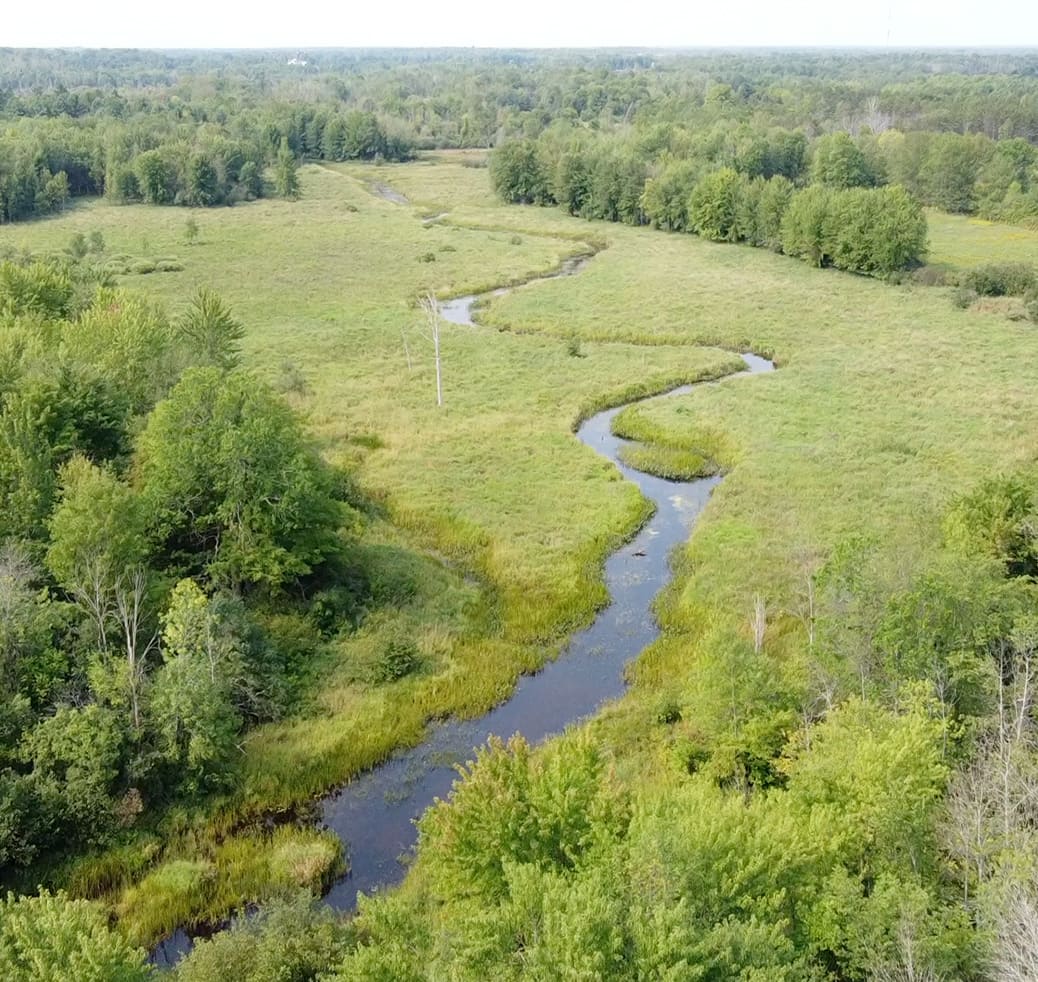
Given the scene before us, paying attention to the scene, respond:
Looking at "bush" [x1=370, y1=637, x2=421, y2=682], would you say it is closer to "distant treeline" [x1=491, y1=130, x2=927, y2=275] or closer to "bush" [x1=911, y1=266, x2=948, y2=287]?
"bush" [x1=911, y1=266, x2=948, y2=287]

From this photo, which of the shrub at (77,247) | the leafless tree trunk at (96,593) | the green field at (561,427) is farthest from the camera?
the shrub at (77,247)

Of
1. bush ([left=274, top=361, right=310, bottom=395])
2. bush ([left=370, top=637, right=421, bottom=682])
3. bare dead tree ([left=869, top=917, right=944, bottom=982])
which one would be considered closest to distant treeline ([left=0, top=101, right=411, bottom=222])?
bush ([left=274, top=361, right=310, bottom=395])

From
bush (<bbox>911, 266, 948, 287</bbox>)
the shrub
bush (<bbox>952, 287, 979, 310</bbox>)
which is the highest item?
the shrub

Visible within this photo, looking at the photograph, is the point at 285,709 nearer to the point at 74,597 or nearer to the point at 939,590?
the point at 74,597

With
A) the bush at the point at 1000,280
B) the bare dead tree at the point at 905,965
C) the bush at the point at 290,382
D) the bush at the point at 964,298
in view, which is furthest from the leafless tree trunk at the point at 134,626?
the bush at the point at 1000,280

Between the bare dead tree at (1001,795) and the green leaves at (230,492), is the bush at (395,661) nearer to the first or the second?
the green leaves at (230,492)

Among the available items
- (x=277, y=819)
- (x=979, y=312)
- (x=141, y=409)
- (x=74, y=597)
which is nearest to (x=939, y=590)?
(x=277, y=819)
